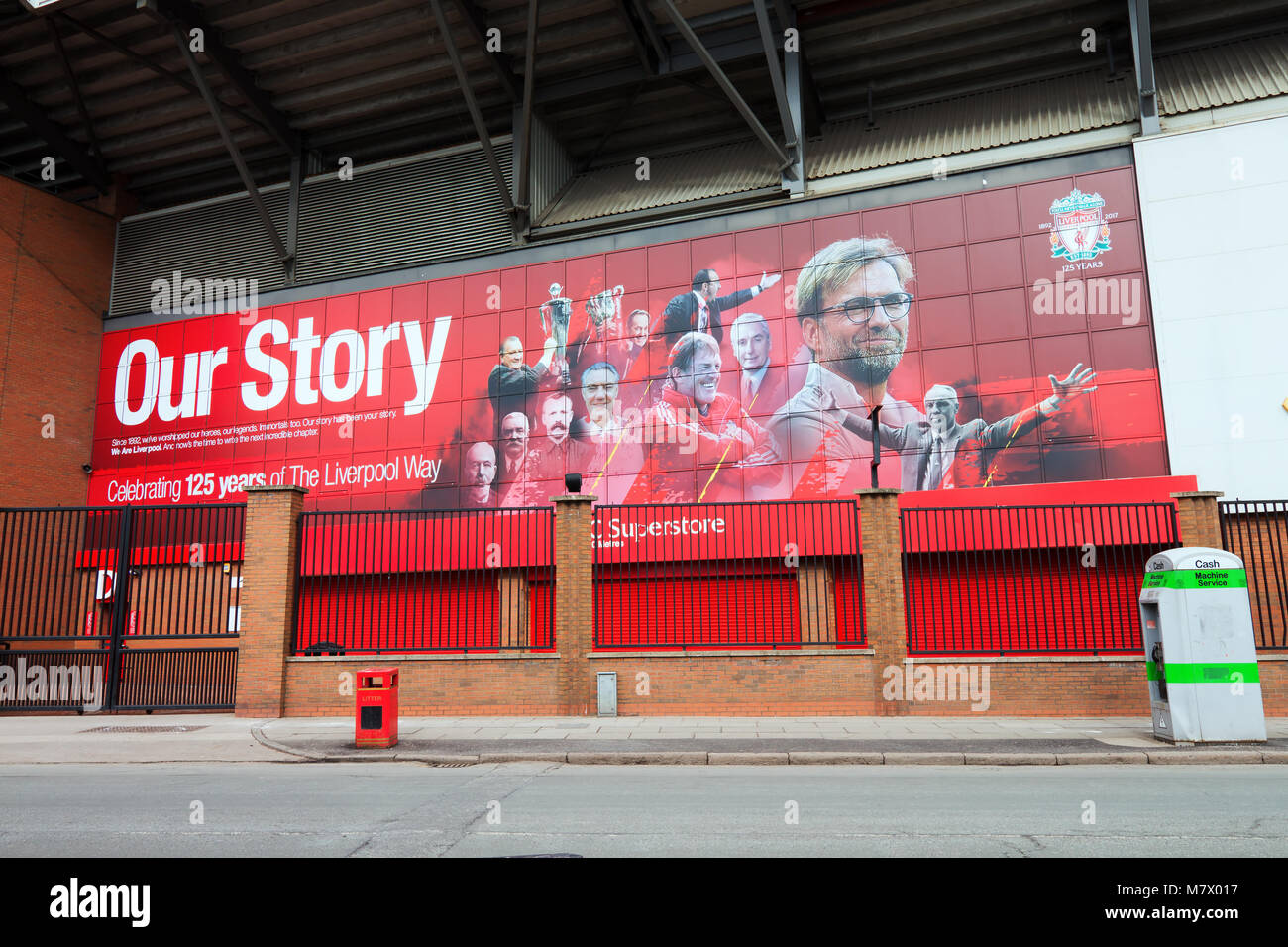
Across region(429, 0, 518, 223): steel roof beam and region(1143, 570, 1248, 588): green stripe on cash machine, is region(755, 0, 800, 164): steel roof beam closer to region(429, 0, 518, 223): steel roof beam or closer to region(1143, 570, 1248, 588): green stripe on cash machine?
region(429, 0, 518, 223): steel roof beam

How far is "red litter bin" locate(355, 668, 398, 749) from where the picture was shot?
1151cm

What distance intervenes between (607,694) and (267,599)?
610cm

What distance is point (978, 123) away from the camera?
23.0 metres

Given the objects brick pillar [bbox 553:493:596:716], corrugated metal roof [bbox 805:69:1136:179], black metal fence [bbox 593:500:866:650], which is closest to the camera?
brick pillar [bbox 553:493:596:716]

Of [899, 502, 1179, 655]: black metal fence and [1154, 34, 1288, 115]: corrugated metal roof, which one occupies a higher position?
[1154, 34, 1288, 115]: corrugated metal roof

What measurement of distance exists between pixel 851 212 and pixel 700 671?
13809mm

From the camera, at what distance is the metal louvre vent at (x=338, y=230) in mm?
26359

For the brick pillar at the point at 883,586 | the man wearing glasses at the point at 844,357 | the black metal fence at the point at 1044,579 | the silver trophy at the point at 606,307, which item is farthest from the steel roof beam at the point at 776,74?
the brick pillar at the point at 883,586

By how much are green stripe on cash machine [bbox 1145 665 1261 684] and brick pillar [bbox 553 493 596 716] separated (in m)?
8.46

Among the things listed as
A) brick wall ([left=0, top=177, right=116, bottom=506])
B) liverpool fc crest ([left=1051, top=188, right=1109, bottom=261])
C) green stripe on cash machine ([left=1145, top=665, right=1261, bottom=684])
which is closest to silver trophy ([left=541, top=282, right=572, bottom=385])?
liverpool fc crest ([left=1051, top=188, right=1109, bottom=261])

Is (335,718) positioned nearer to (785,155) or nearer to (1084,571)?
(1084,571)

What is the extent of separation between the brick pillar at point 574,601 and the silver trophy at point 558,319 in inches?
400

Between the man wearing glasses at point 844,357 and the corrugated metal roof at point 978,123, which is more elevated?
the corrugated metal roof at point 978,123

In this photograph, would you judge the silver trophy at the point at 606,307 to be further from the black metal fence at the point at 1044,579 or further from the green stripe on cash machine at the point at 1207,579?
the green stripe on cash machine at the point at 1207,579
